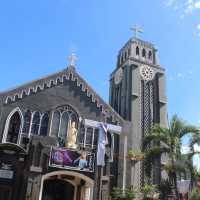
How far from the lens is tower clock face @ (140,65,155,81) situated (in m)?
36.1

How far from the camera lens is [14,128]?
85.3ft

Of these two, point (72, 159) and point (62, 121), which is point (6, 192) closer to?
point (72, 159)

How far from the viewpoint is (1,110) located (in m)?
25.8

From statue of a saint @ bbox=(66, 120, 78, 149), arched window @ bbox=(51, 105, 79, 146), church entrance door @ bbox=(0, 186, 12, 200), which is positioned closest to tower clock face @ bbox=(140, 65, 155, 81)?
arched window @ bbox=(51, 105, 79, 146)

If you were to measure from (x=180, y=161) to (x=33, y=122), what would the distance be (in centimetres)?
1173

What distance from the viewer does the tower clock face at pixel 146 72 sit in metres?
36.1

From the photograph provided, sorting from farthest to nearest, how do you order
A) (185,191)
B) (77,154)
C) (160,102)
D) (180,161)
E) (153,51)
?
1. (153,51)
2. (160,102)
3. (185,191)
4. (77,154)
5. (180,161)

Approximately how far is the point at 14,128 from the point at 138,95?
44.6ft

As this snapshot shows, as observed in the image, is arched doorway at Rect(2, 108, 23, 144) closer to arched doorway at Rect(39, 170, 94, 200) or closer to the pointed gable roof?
the pointed gable roof

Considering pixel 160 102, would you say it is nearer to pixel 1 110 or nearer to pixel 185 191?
pixel 185 191

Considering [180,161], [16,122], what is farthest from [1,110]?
[180,161]

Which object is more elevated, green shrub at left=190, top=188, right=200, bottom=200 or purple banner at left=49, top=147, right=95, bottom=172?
purple banner at left=49, top=147, right=95, bottom=172

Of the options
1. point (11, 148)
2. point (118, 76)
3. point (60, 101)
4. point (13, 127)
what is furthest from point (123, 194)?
point (118, 76)

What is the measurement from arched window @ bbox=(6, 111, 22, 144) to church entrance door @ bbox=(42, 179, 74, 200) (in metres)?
4.49
